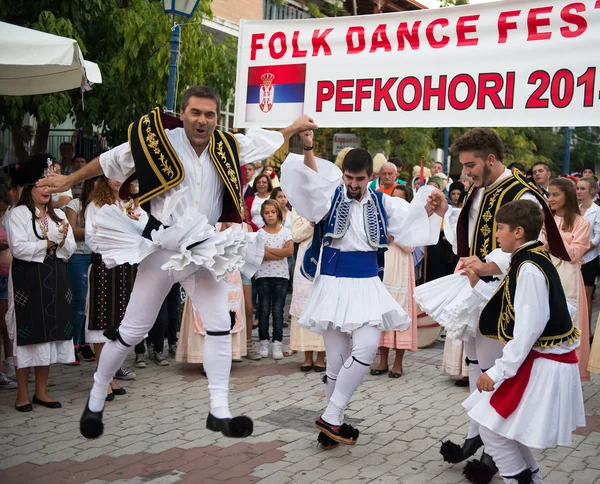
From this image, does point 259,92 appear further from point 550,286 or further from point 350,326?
point 550,286

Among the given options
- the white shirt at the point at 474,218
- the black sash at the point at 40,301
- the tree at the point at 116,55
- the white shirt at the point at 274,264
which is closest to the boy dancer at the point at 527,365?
the white shirt at the point at 474,218

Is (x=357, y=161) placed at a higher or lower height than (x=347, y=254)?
higher

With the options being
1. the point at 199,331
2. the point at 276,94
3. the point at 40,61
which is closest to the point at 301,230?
the point at 199,331

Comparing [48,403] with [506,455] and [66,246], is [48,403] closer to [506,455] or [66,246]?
[66,246]

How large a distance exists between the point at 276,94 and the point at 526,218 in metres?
3.25

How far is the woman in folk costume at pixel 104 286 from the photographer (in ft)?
23.9

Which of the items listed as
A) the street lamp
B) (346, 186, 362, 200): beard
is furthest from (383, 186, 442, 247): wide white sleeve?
the street lamp

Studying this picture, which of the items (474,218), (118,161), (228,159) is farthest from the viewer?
(474,218)

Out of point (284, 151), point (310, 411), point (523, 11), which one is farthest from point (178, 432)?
point (284, 151)

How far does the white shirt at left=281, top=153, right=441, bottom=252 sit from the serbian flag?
1462mm

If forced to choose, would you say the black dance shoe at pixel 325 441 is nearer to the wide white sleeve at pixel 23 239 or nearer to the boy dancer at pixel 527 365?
the boy dancer at pixel 527 365

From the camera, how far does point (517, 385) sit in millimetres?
4512

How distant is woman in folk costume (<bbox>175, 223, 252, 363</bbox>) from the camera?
8164mm

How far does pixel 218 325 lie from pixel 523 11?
3548mm
